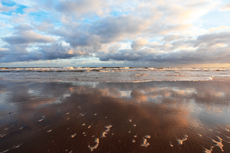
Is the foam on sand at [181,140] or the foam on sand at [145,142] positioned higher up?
the foam on sand at [181,140]

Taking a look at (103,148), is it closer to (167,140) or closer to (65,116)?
(167,140)

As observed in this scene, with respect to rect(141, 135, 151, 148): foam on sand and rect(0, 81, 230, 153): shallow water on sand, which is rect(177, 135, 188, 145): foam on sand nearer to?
rect(0, 81, 230, 153): shallow water on sand

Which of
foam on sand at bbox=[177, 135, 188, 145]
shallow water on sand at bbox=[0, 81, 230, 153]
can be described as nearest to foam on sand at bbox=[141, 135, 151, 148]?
shallow water on sand at bbox=[0, 81, 230, 153]

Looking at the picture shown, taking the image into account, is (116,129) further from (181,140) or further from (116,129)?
(181,140)

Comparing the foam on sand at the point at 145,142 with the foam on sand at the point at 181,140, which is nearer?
the foam on sand at the point at 145,142

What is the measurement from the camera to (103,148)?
351cm

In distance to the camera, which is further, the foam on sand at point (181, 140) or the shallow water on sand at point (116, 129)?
the foam on sand at point (181, 140)

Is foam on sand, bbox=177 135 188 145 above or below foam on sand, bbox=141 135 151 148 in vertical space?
above

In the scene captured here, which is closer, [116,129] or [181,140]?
[181,140]

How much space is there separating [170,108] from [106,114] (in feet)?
12.6

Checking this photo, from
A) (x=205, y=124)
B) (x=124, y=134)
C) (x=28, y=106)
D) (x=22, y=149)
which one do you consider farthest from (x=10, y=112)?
(x=205, y=124)

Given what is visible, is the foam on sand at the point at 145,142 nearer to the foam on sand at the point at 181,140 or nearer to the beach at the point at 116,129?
the beach at the point at 116,129

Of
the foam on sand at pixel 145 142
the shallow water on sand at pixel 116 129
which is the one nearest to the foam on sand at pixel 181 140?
the shallow water on sand at pixel 116 129

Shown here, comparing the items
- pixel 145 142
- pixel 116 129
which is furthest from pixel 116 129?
pixel 145 142
